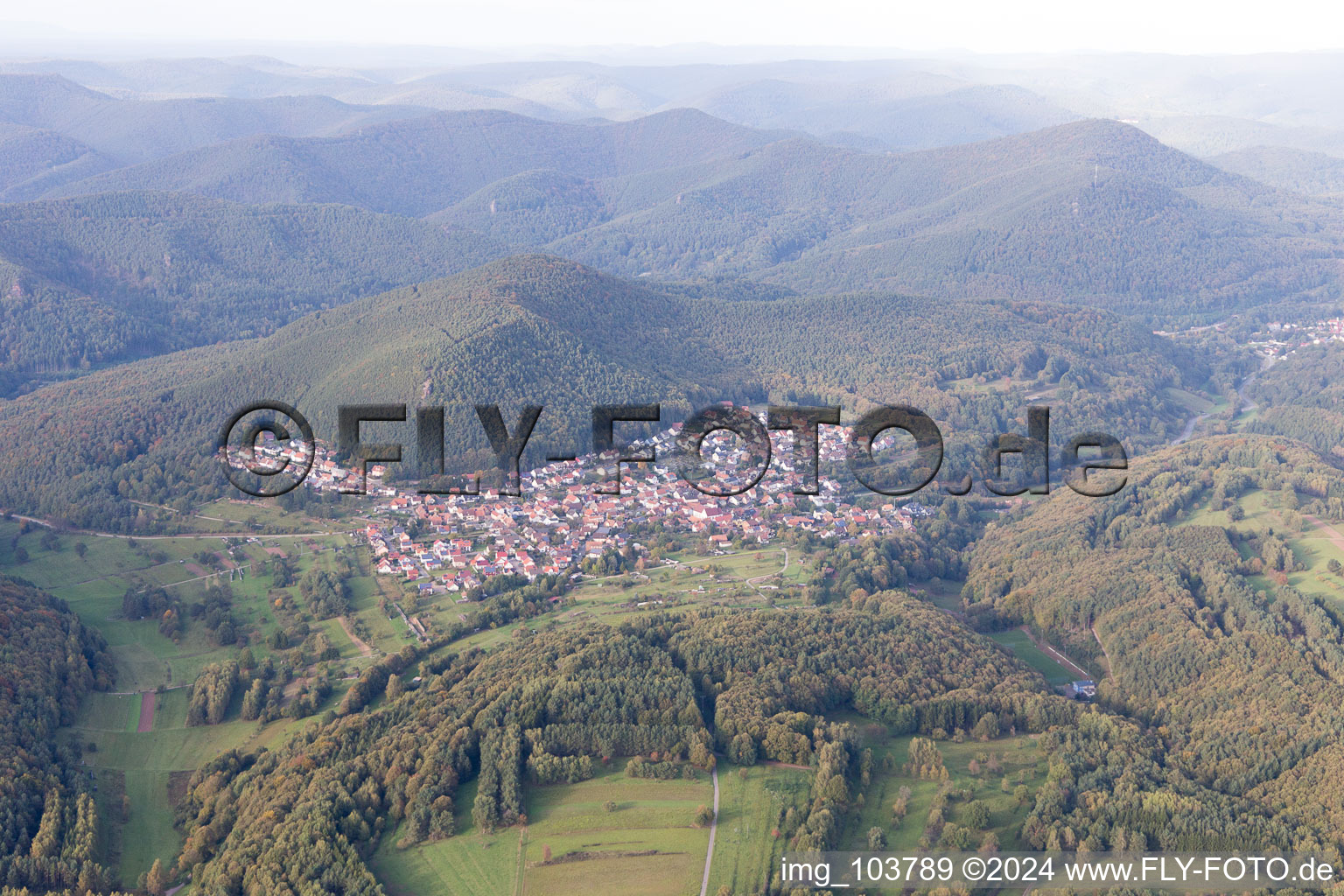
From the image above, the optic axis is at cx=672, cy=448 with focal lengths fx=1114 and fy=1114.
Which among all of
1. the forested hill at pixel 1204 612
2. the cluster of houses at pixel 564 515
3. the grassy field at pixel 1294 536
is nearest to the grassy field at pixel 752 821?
the forested hill at pixel 1204 612

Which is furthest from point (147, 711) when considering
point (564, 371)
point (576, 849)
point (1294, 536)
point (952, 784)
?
point (1294, 536)

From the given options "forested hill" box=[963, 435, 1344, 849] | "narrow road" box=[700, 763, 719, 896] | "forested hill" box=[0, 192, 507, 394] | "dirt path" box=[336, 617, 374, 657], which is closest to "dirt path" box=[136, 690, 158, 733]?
"dirt path" box=[336, 617, 374, 657]

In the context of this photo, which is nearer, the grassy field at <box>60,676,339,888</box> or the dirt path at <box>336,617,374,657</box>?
the grassy field at <box>60,676,339,888</box>

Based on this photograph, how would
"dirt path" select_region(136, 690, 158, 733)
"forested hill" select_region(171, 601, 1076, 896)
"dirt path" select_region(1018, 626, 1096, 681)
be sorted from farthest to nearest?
"dirt path" select_region(1018, 626, 1096, 681), "dirt path" select_region(136, 690, 158, 733), "forested hill" select_region(171, 601, 1076, 896)

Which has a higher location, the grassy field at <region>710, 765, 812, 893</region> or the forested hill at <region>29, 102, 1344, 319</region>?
the forested hill at <region>29, 102, 1344, 319</region>

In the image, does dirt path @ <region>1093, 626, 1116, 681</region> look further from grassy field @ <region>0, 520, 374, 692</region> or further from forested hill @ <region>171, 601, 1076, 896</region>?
grassy field @ <region>0, 520, 374, 692</region>

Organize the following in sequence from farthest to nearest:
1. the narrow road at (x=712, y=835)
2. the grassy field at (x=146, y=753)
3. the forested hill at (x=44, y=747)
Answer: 1. the grassy field at (x=146, y=753)
2. the forested hill at (x=44, y=747)
3. the narrow road at (x=712, y=835)

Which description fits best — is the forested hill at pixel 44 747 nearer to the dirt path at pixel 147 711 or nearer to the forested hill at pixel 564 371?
the dirt path at pixel 147 711
